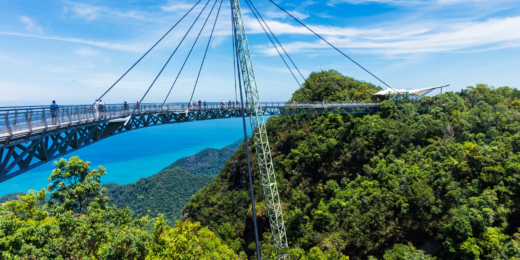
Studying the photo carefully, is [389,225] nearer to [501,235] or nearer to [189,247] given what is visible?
[501,235]

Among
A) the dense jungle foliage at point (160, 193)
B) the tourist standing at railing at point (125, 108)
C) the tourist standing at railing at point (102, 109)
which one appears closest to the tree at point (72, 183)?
the tourist standing at railing at point (102, 109)

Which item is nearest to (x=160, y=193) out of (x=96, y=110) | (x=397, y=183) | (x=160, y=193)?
(x=160, y=193)

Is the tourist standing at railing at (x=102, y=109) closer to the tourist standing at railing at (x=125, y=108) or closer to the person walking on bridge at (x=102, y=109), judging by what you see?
the person walking on bridge at (x=102, y=109)

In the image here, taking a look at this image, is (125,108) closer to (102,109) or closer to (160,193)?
(102,109)

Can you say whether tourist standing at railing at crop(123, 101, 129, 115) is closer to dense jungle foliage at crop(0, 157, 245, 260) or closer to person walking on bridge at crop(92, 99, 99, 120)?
person walking on bridge at crop(92, 99, 99, 120)

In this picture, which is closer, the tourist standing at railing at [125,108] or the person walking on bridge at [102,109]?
the person walking on bridge at [102,109]
